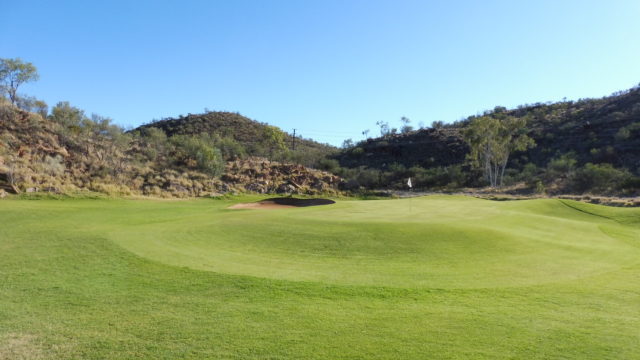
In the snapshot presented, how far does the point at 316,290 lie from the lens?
7453 mm

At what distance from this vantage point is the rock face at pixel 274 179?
37781mm

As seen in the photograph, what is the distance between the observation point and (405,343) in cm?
529

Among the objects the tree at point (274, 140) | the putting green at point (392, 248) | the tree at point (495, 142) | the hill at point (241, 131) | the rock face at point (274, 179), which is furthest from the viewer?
the tree at point (274, 140)

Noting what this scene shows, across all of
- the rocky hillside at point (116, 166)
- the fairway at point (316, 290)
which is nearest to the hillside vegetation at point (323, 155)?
the rocky hillside at point (116, 166)

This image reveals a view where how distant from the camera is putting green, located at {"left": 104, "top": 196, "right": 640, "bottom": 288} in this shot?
28.5ft

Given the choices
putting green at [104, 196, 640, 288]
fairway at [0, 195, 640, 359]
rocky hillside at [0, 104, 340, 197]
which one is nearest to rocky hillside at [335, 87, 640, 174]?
rocky hillside at [0, 104, 340, 197]

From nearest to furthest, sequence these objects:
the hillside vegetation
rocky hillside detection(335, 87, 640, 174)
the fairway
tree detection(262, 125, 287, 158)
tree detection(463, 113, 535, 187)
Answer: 1. the fairway
2. the hillside vegetation
3. tree detection(463, 113, 535, 187)
4. rocky hillside detection(335, 87, 640, 174)
5. tree detection(262, 125, 287, 158)

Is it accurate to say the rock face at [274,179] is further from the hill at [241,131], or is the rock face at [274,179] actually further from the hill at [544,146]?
the hill at [241,131]

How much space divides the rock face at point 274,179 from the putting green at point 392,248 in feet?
71.4

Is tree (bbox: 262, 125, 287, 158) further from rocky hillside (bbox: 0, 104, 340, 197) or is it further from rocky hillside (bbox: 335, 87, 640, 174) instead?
rocky hillside (bbox: 0, 104, 340, 197)

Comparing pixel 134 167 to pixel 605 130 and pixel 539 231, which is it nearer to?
pixel 539 231

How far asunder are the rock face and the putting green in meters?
21.7

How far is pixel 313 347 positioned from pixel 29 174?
89.0 feet

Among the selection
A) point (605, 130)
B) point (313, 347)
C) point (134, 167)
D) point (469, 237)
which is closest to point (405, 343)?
point (313, 347)
